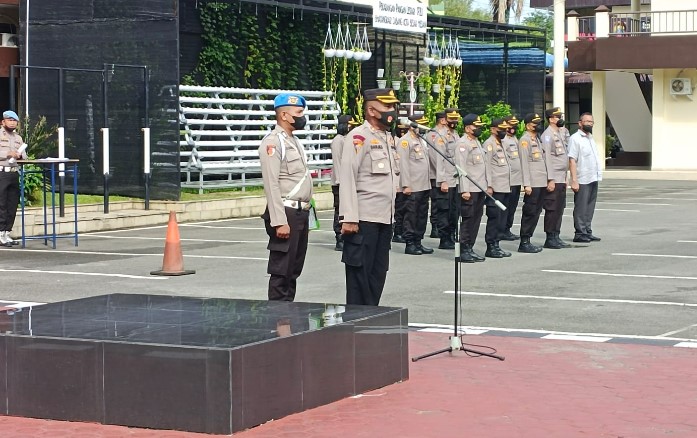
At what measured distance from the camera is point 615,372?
930 centimetres

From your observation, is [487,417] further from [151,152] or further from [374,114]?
[151,152]

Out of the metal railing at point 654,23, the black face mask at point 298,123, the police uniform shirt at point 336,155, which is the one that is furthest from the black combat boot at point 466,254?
the metal railing at point 654,23

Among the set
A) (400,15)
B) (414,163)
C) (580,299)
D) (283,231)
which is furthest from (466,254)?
(400,15)

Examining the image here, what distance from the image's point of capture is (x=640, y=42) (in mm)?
39875

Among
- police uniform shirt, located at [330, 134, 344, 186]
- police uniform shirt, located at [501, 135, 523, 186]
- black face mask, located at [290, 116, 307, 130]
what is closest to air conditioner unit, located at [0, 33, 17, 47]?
police uniform shirt, located at [330, 134, 344, 186]

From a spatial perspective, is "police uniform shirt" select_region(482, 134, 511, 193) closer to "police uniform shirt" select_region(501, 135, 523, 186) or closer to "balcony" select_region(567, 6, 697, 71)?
"police uniform shirt" select_region(501, 135, 523, 186)

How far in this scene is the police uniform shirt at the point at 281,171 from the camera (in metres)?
10.2

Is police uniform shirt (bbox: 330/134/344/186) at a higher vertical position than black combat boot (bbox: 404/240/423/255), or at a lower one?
higher

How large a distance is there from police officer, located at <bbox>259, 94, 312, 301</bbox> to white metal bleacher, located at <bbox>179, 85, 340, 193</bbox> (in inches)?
546

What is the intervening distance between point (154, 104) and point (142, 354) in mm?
16521

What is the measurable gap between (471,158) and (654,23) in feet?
85.8

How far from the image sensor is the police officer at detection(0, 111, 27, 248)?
731 inches

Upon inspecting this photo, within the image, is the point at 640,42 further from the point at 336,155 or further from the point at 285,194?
the point at 285,194

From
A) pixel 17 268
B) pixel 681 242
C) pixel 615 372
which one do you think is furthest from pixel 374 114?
pixel 681 242
